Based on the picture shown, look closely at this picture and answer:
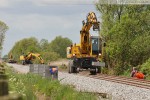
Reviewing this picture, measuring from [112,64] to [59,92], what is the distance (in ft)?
102

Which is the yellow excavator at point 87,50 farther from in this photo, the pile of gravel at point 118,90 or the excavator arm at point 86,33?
the pile of gravel at point 118,90

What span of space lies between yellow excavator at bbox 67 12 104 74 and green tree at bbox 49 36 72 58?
413ft

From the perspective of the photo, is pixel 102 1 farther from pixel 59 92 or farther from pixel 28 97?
pixel 28 97

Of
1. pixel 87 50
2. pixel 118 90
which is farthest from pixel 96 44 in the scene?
pixel 118 90

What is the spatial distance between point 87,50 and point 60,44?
131 m

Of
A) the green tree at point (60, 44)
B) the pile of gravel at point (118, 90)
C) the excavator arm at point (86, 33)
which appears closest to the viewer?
the pile of gravel at point (118, 90)

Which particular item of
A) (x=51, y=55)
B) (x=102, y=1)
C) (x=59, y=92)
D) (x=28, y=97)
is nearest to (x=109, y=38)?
(x=102, y=1)

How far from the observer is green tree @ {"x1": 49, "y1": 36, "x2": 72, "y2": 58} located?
537ft

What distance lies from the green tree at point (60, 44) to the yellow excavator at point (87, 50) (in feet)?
413

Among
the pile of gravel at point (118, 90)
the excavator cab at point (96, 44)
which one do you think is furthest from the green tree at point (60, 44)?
the pile of gravel at point (118, 90)

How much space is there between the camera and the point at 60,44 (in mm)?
167375

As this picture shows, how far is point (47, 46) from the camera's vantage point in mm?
170750

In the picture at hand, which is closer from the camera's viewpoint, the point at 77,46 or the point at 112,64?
the point at 77,46

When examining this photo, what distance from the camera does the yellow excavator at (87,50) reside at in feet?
115
